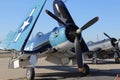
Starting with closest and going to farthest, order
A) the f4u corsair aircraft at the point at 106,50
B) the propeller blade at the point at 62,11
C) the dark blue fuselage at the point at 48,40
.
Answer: the dark blue fuselage at the point at 48,40, the propeller blade at the point at 62,11, the f4u corsair aircraft at the point at 106,50

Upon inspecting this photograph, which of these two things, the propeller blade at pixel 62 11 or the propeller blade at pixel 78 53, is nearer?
the propeller blade at pixel 78 53

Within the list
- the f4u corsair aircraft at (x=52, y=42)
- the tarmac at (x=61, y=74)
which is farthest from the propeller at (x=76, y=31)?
the tarmac at (x=61, y=74)

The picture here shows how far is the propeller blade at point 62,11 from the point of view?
52.8 ft

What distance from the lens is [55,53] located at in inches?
665

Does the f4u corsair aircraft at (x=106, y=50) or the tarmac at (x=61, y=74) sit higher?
the f4u corsair aircraft at (x=106, y=50)

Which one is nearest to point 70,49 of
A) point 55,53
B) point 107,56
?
point 55,53

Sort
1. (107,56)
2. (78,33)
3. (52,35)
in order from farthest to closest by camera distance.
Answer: (107,56), (52,35), (78,33)

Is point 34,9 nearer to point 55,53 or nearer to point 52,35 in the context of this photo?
point 52,35

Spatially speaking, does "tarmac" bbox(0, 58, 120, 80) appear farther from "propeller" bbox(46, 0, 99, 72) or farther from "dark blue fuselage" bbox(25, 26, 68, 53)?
"dark blue fuselage" bbox(25, 26, 68, 53)

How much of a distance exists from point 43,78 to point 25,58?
1.56 metres

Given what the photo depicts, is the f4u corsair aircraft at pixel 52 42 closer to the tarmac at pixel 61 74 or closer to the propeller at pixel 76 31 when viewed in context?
the propeller at pixel 76 31

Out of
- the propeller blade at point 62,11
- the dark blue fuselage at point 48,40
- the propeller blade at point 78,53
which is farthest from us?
the propeller blade at point 62,11

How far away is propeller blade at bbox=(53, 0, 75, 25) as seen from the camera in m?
16.1

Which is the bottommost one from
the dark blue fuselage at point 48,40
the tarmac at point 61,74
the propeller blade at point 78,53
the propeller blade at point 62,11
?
the tarmac at point 61,74
